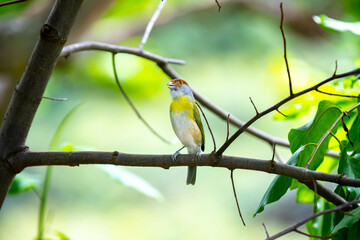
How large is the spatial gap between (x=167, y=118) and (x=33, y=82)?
3.25m

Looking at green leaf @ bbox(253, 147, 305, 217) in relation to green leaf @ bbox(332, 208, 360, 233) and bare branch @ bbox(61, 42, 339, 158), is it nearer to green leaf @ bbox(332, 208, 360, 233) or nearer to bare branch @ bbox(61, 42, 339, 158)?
green leaf @ bbox(332, 208, 360, 233)

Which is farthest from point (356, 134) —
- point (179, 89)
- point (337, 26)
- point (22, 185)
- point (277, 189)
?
point (22, 185)

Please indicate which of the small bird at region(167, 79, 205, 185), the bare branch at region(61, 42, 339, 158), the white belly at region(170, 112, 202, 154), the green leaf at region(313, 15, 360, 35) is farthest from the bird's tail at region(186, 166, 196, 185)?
the green leaf at region(313, 15, 360, 35)

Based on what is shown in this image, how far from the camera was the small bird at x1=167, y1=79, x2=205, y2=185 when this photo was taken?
1905mm

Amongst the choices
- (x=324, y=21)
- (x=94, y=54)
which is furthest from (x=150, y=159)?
(x=94, y=54)

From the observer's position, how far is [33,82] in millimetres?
1264

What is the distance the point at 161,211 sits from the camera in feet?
14.5

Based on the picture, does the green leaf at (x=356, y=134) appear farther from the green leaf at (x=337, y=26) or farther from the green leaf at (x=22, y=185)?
the green leaf at (x=22, y=185)

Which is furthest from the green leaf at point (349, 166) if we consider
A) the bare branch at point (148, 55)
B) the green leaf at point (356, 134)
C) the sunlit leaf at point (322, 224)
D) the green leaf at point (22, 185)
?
the green leaf at point (22, 185)

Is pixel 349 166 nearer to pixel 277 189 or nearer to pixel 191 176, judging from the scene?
pixel 277 189

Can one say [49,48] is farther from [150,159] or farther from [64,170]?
[64,170]

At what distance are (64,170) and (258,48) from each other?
2.34 metres

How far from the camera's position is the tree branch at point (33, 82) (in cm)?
119

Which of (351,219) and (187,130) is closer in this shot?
(351,219)
